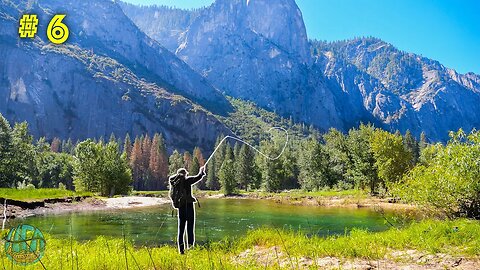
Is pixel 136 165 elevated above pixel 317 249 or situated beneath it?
elevated above

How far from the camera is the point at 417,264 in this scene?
970 cm

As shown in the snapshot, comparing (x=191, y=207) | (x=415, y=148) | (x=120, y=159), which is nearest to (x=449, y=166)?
(x=191, y=207)

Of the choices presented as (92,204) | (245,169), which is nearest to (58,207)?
(92,204)

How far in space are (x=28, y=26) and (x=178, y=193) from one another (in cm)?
983

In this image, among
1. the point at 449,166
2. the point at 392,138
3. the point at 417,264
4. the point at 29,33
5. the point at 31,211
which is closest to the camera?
the point at 417,264

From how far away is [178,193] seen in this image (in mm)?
10398

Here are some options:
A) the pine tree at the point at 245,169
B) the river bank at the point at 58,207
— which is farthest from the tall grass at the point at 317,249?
the pine tree at the point at 245,169

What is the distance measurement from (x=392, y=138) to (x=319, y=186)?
32.5 meters

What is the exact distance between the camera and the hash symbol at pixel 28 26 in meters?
14.5

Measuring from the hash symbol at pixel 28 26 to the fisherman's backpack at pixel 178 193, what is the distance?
8.53 meters

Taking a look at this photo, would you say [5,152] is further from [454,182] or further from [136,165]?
[136,165]

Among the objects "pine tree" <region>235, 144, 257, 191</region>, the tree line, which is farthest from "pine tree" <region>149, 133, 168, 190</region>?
"pine tree" <region>235, 144, 257, 191</region>

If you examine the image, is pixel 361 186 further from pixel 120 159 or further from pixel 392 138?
pixel 120 159

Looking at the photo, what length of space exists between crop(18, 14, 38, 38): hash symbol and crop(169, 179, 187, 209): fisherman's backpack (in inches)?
336
